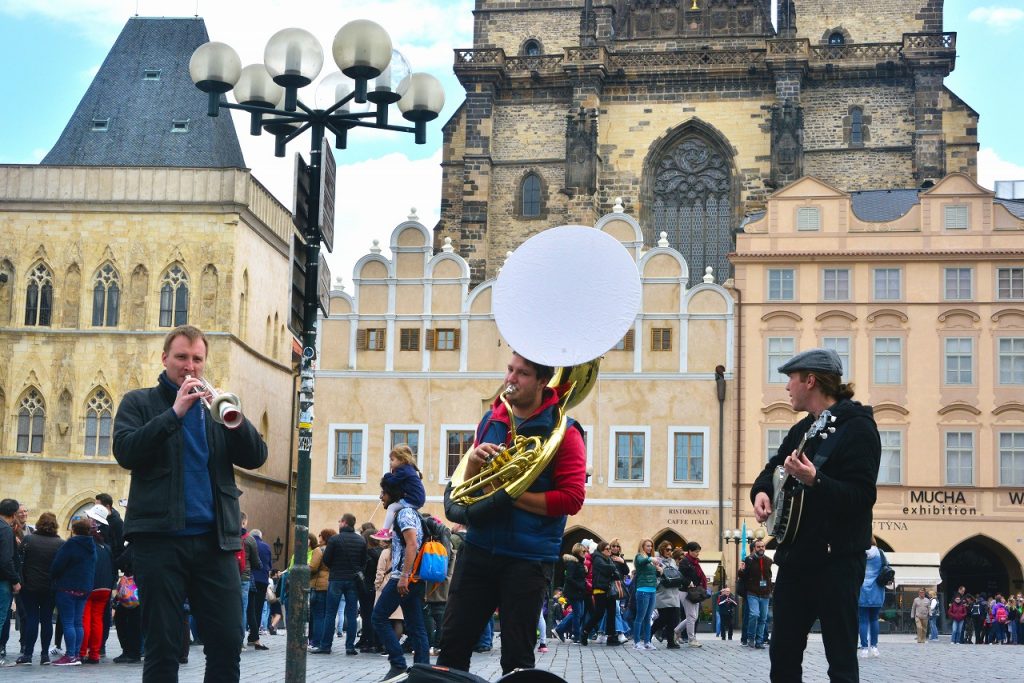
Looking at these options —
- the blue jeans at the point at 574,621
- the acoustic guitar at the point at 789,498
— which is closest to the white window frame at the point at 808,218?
the blue jeans at the point at 574,621

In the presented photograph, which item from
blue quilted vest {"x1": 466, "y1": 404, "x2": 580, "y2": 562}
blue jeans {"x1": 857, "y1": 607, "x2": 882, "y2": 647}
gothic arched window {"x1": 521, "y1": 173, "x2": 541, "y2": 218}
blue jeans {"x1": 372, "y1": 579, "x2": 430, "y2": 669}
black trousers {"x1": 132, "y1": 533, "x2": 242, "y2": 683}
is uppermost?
gothic arched window {"x1": 521, "y1": 173, "x2": 541, "y2": 218}

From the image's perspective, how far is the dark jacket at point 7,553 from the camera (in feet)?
46.7

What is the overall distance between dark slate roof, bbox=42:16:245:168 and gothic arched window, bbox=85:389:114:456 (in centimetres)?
742

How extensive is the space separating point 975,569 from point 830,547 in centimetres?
3549

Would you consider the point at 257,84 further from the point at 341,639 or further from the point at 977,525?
the point at 977,525

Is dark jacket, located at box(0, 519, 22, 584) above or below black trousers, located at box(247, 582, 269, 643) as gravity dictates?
above

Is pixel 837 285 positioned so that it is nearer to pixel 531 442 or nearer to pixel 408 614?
pixel 408 614

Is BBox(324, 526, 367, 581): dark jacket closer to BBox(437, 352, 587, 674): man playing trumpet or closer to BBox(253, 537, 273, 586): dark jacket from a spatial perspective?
BBox(253, 537, 273, 586): dark jacket

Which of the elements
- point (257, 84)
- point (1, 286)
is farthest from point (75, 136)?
point (257, 84)

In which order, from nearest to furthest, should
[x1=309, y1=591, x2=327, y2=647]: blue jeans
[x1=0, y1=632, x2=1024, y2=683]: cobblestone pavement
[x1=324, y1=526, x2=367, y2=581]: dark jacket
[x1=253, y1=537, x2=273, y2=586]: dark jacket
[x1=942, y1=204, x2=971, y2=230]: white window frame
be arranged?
1. [x1=0, y1=632, x2=1024, y2=683]: cobblestone pavement
2. [x1=324, y1=526, x2=367, y2=581]: dark jacket
3. [x1=309, y1=591, x2=327, y2=647]: blue jeans
4. [x1=253, y1=537, x2=273, y2=586]: dark jacket
5. [x1=942, y1=204, x2=971, y2=230]: white window frame

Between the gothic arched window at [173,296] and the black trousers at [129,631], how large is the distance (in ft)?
98.6

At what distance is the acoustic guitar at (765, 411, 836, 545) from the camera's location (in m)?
6.23

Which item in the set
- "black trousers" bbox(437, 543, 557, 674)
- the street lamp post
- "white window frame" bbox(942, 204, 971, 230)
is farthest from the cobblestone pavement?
"white window frame" bbox(942, 204, 971, 230)

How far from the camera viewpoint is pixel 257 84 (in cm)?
1335
